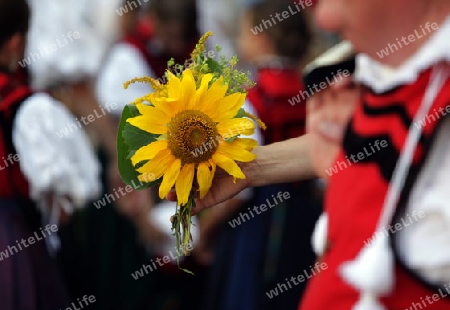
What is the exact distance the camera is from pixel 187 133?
1671 millimetres

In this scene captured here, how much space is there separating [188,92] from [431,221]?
20.9 inches

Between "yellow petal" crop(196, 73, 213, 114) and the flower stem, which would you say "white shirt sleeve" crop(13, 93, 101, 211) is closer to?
the flower stem

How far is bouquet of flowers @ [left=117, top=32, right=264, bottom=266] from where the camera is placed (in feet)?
5.54

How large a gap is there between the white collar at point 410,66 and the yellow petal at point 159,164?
15.1 inches

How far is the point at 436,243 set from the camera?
1.37m

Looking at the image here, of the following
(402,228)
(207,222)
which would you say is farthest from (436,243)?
(207,222)

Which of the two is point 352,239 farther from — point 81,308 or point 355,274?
point 81,308

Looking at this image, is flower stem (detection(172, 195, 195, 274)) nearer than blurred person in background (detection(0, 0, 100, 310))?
Yes

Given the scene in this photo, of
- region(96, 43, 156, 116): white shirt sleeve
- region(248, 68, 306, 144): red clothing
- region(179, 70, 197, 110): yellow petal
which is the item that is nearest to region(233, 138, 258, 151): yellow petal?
region(179, 70, 197, 110): yellow petal

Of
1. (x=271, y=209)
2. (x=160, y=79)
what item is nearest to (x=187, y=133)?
(x=271, y=209)

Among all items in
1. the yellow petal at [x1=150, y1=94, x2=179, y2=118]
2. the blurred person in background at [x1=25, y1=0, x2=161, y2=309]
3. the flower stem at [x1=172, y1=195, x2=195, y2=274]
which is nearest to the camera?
the yellow petal at [x1=150, y1=94, x2=179, y2=118]

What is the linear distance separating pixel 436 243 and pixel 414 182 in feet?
0.33

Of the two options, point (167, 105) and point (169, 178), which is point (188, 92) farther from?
point (169, 178)

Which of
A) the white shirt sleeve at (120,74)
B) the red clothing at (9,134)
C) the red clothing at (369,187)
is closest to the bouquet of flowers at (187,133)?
the red clothing at (369,187)
